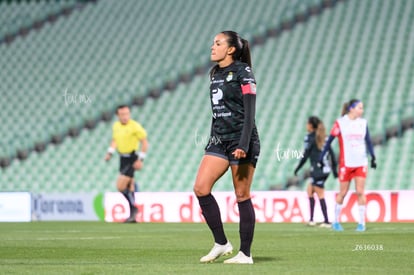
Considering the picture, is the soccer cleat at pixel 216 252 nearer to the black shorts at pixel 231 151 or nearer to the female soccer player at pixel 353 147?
the black shorts at pixel 231 151

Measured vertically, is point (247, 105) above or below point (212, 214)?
above

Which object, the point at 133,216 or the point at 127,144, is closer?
the point at 127,144

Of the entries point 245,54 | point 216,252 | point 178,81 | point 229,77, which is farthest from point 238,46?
point 178,81

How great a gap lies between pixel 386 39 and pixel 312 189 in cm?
934

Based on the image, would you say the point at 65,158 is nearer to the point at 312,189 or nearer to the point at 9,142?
the point at 9,142

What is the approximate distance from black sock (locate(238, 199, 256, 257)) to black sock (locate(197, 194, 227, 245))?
221 mm

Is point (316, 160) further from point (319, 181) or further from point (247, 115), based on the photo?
point (247, 115)

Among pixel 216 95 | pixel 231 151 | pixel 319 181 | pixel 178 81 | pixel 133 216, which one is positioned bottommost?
pixel 133 216

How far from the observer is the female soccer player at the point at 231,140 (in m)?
8.24

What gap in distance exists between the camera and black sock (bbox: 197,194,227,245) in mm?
8391

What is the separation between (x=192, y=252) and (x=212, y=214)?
1.42 m

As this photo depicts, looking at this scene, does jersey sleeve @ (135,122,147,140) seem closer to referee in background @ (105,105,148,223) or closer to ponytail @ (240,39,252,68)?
referee in background @ (105,105,148,223)

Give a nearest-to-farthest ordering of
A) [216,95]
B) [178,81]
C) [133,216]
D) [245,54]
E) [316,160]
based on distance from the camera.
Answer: [216,95], [245,54], [316,160], [133,216], [178,81]

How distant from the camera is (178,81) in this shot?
2667 centimetres
